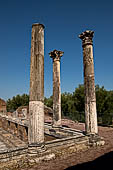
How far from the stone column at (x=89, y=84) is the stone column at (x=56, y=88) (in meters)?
2.95

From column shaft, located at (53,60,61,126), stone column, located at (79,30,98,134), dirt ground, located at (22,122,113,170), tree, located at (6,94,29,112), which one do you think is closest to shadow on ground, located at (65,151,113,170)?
dirt ground, located at (22,122,113,170)

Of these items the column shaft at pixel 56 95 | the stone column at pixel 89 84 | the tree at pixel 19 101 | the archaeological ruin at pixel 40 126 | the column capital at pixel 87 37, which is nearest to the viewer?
the archaeological ruin at pixel 40 126

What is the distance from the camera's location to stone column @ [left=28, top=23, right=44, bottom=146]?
18.3 feet

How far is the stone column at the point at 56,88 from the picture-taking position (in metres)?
10.6

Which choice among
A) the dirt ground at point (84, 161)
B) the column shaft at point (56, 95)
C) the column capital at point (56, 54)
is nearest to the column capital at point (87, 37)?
the column capital at point (56, 54)

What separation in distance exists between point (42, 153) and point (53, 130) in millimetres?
4739

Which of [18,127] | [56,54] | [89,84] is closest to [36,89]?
[89,84]

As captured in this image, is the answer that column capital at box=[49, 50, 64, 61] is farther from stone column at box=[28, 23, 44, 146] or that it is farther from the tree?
the tree

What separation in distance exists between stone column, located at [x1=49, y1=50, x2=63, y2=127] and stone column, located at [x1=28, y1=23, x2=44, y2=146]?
15.9ft

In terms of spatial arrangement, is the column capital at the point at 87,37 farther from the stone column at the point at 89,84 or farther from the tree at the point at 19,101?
the tree at the point at 19,101

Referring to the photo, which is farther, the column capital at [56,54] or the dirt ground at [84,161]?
the column capital at [56,54]

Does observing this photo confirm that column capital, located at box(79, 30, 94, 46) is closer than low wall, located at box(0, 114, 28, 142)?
Yes

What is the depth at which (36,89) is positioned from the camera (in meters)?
5.81

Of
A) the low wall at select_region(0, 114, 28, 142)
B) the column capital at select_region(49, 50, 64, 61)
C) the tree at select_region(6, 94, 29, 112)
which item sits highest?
the column capital at select_region(49, 50, 64, 61)
